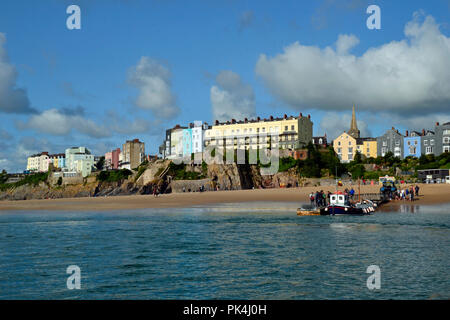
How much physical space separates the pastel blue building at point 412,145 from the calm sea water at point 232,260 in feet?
286

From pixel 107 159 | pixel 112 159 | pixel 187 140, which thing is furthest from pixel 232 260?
pixel 107 159

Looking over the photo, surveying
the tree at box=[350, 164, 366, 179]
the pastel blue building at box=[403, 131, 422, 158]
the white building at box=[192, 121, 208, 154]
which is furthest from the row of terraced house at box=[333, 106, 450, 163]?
the white building at box=[192, 121, 208, 154]

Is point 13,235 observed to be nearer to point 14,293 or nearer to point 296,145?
point 14,293

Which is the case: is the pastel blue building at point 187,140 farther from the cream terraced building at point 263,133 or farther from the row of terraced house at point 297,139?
the cream terraced building at point 263,133

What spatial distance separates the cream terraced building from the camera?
4483 inches

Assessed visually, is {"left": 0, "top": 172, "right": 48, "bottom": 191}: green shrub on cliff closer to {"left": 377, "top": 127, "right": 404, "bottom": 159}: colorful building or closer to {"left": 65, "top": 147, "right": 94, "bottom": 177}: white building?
{"left": 65, "top": 147, "right": 94, "bottom": 177}: white building

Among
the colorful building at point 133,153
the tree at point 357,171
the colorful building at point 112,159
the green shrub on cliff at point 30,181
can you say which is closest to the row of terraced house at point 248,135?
the tree at point 357,171

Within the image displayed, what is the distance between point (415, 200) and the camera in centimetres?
4591

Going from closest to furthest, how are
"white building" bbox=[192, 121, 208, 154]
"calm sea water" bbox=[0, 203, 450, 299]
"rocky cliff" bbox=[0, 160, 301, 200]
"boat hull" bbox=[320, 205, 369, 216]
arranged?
"calm sea water" bbox=[0, 203, 450, 299] → "boat hull" bbox=[320, 205, 369, 216] → "rocky cliff" bbox=[0, 160, 301, 200] → "white building" bbox=[192, 121, 208, 154]

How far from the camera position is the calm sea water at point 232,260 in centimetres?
1253

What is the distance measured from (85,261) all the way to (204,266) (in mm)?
4807

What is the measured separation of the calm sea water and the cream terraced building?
3376 inches

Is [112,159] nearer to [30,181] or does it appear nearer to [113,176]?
[30,181]

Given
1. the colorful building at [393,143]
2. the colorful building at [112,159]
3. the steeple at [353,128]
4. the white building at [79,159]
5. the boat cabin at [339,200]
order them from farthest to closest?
the colorful building at [112,159], the white building at [79,159], the steeple at [353,128], the colorful building at [393,143], the boat cabin at [339,200]
